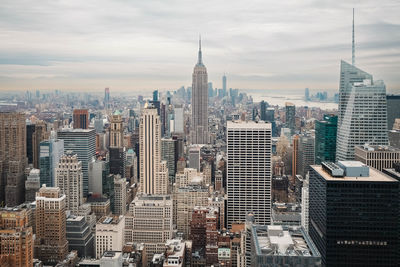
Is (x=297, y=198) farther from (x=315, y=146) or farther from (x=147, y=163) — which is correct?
(x=147, y=163)

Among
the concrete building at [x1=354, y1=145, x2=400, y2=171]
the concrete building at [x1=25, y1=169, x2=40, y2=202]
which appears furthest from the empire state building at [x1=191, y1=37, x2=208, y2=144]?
the concrete building at [x1=354, y1=145, x2=400, y2=171]

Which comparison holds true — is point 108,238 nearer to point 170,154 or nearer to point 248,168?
point 248,168

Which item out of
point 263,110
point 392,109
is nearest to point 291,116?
point 263,110

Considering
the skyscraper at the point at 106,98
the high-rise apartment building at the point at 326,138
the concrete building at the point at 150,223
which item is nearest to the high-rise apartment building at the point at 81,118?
the skyscraper at the point at 106,98

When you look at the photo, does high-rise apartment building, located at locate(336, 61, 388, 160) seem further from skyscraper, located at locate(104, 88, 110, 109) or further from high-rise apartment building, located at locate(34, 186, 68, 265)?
high-rise apartment building, located at locate(34, 186, 68, 265)

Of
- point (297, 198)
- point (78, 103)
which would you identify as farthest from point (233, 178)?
point (78, 103)

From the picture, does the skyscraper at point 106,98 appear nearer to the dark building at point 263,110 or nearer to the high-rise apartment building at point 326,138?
the dark building at point 263,110
